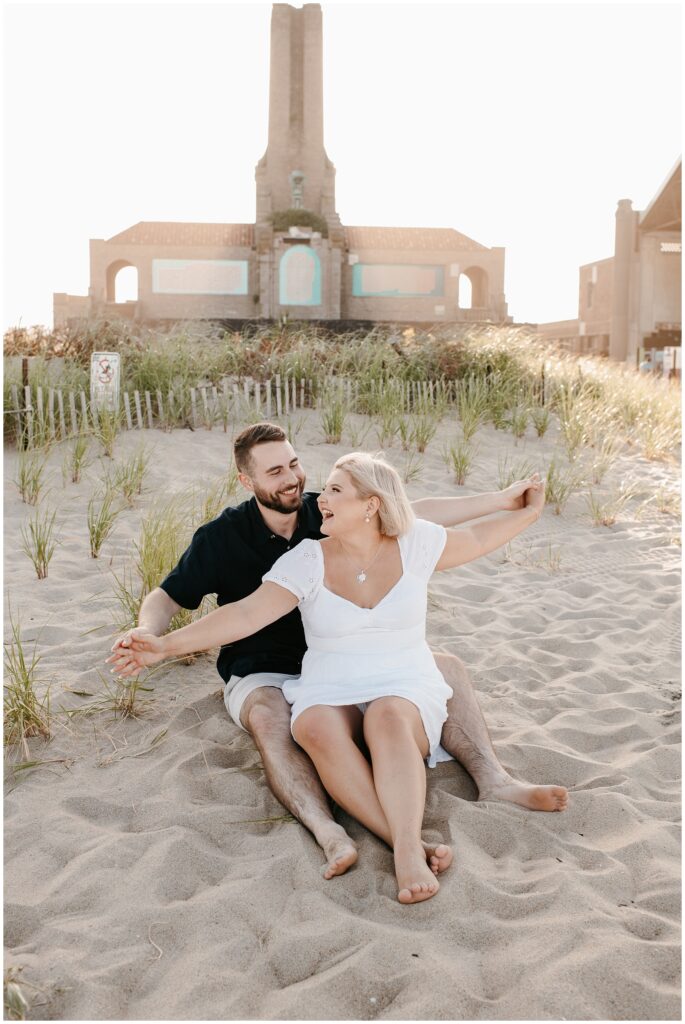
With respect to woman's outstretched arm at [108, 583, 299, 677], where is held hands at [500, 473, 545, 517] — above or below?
above

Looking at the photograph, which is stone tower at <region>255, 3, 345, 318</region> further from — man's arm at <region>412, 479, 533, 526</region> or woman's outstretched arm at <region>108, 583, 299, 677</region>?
woman's outstretched arm at <region>108, 583, 299, 677</region>

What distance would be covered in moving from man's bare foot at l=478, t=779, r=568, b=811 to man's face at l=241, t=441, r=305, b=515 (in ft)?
3.90

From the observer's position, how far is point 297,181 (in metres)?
29.4

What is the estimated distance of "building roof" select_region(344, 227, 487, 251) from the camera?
30438mm

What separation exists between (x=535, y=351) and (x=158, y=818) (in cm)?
969

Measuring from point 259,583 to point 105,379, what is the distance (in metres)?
4.92

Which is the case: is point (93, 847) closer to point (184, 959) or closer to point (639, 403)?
point (184, 959)

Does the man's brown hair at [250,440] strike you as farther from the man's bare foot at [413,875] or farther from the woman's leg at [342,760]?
the man's bare foot at [413,875]

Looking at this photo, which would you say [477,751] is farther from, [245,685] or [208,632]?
[208,632]

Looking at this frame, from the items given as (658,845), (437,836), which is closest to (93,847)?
→ (437,836)

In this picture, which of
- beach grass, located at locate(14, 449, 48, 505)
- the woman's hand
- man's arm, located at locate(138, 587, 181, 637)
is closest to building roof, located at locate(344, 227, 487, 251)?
beach grass, located at locate(14, 449, 48, 505)

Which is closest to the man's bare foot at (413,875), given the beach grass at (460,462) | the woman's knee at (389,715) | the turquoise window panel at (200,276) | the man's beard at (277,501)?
the woman's knee at (389,715)

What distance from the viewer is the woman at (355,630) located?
102 inches

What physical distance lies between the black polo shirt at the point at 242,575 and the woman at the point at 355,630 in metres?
0.29
